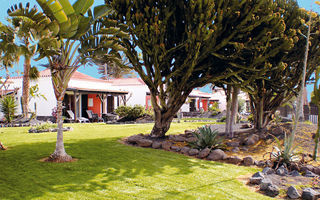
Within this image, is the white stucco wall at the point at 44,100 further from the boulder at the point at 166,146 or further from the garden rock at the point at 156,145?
the boulder at the point at 166,146

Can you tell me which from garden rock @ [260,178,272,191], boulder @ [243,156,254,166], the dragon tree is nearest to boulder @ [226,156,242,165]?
boulder @ [243,156,254,166]

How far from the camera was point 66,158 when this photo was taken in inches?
233

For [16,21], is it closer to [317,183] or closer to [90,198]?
[90,198]

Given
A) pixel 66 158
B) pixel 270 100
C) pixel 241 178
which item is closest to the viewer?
pixel 241 178

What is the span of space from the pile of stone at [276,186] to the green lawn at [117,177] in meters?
0.29

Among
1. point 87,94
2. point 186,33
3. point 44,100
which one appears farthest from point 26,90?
point 186,33

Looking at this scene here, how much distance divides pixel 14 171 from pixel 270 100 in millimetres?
10498

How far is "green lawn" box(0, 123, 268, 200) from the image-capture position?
4.10m

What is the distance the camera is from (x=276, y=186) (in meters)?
4.45

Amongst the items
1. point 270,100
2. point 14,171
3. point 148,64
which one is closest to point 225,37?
point 148,64

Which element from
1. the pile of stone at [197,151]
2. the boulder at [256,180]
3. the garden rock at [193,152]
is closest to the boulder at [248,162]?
the pile of stone at [197,151]

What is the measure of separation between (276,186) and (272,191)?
0.16m

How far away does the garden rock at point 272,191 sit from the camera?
14.2ft

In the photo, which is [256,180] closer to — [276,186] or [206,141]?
[276,186]
